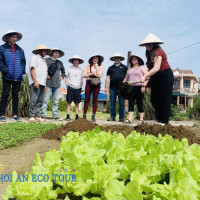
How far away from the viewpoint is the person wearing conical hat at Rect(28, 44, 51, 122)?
5.73 m

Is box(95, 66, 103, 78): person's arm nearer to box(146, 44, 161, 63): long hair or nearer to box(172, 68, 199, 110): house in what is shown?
box(146, 44, 161, 63): long hair

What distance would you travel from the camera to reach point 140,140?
6.94 feet

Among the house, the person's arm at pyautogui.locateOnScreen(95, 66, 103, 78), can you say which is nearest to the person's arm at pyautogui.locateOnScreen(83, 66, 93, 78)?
the person's arm at pyautogui.locateOnScreen(95, 66, 103, 78)

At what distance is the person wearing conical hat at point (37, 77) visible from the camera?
5.73 m

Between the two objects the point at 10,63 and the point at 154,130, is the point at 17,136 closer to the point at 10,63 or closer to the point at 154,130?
the point at 154,130

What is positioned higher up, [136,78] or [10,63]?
[10,63]

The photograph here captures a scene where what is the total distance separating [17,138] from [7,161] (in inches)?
45.2

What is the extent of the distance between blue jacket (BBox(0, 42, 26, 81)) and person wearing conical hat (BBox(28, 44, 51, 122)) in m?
0.28

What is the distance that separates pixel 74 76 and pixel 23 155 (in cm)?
397

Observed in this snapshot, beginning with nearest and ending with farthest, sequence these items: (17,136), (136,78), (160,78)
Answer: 1. (17,136)
2. (160,78)
3. (136,78)

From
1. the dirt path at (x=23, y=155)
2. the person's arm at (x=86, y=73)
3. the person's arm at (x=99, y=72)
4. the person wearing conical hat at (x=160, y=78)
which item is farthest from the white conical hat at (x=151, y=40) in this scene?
the dirt path at (x=23, y=155)

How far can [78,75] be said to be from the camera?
6488mm

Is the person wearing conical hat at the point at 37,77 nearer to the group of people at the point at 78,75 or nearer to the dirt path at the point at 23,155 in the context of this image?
the group of people at the point at 78,75

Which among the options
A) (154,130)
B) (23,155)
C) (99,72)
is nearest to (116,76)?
(99,72)
